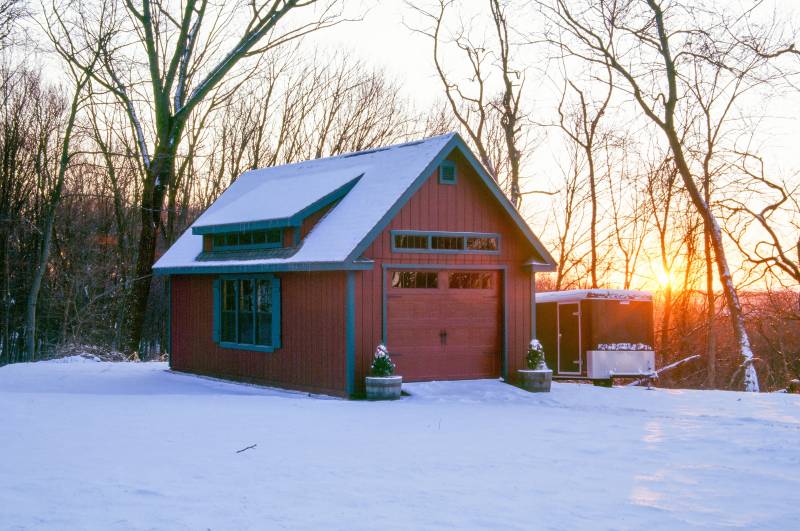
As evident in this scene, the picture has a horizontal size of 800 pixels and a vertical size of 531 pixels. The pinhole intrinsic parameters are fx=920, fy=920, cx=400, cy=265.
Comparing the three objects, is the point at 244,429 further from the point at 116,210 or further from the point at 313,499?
the point at 116,210

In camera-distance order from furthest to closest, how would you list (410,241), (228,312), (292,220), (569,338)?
(569,338) < (228,312) < (410,241) < (292,220)

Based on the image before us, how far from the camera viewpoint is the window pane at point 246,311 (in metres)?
20.0

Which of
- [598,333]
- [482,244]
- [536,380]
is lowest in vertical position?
[536,380]

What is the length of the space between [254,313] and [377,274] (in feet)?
11.6

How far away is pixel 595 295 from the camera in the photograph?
22.6 m

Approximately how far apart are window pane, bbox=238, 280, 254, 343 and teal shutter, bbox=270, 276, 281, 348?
1067 millimetres

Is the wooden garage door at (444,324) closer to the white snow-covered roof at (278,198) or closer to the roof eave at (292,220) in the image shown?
the roof eave at (292,220)

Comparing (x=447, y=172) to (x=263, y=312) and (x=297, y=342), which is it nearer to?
(x=297, y=342)

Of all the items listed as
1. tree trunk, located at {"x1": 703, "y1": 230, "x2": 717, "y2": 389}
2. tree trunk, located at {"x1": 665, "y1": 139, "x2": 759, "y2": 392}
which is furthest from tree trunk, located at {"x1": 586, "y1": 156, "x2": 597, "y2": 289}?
tree trunk, located at {"x1": 665, "y1": 139, "x2": 759, "y2": 392}

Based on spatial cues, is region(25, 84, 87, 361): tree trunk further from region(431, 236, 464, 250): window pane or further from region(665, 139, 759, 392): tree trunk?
region(665, 139, 759, 392): tree trunk

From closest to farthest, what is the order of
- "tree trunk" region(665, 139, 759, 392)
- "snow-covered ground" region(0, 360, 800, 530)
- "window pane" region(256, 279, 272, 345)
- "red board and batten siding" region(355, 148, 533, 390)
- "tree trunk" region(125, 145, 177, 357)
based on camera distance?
"snow-covered ground" region(0, 360, 800, 530)
"red board and batten siding" region(355, 148, 533, 390)
"window pane" region(256, 279, 272, 345)
"tree trunk" region(665, 139, 759, 392)
"tree trunk" region(125, 145, 177, 357)

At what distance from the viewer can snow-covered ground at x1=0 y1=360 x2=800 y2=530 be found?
26.6 feet

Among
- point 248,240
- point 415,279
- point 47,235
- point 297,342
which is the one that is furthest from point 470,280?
point 47,235

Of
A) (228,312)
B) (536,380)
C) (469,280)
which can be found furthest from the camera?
(228,312)
